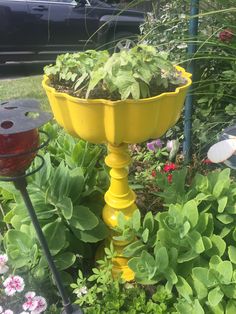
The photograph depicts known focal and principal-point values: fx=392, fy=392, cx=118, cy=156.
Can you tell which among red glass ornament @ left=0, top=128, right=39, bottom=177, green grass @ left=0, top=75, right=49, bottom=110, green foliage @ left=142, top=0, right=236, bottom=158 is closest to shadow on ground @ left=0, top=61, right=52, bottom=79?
green grass @ left=0, top=75, right=49, bottom=110

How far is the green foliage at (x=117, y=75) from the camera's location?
3.96 feet

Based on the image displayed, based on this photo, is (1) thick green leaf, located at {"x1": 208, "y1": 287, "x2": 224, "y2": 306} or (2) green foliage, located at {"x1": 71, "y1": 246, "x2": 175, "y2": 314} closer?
(1) thick green leaf, located at {"x1": 208, "y1": 287, "x2": 224, "y2": 306}

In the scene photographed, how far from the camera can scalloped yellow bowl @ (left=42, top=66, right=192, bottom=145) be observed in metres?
1.19

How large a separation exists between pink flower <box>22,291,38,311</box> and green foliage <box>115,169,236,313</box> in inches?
14.0

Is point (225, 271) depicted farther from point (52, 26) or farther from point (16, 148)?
point (52, 26)

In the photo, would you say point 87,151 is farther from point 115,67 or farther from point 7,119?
point 7,119

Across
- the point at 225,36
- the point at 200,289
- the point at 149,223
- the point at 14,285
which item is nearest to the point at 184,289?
the point at 200,289

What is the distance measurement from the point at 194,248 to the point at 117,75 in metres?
0.60

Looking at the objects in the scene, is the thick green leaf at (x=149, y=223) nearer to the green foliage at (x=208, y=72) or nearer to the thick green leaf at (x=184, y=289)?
the thick green leaf at (x=184, y=289)

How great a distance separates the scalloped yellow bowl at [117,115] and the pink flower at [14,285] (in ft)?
1.80

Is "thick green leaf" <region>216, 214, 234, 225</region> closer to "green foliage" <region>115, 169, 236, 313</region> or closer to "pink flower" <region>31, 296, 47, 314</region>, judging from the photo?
"green foliage" <region>115, 169, 236, 313</region>

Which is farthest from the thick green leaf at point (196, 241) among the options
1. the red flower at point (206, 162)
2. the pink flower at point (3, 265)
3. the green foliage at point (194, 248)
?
the red flower at point (206, 162)

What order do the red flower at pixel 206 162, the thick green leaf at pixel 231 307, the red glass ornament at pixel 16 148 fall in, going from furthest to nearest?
1. the red flower at pixel 206 162
2. the thick green leaf at pixel 231 307
3. the red glass ornament at pixel 16 148

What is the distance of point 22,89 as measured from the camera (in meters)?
4.49
